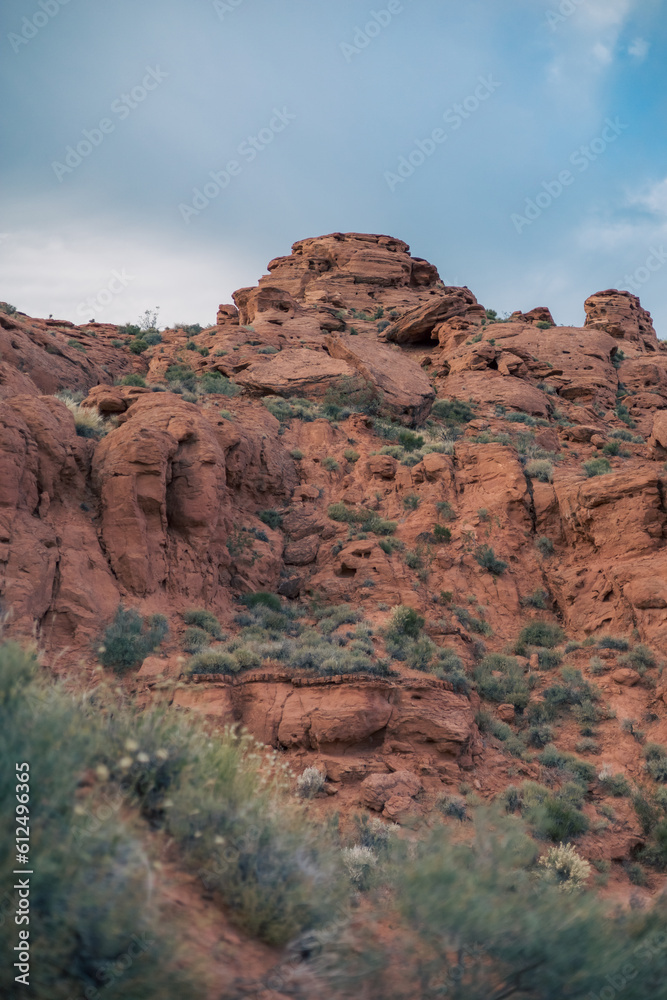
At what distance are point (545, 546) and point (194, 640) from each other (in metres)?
8.72

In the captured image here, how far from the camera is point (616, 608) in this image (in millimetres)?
13711

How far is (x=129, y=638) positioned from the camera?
10703mm

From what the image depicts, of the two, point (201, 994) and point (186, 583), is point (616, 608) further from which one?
point (201, 994)

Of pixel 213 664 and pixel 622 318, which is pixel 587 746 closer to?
pixel 213 664

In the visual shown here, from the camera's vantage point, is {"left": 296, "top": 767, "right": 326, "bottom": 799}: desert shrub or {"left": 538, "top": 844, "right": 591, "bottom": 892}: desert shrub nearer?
{"left": 538, "top": 844, "right": 591, "bottom": 892}: desert shrub

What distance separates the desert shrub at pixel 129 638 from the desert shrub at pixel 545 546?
899 centimetres

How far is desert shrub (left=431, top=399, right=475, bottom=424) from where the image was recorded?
25.2 metres

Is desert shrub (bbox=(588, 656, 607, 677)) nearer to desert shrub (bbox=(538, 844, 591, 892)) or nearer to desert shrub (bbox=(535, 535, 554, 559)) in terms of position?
desert shrub (bbox=(535, 535, 554, 559))

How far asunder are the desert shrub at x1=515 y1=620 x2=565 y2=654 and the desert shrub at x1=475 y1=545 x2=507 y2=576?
1550mm

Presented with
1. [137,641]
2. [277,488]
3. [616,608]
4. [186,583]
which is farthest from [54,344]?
[616,608]

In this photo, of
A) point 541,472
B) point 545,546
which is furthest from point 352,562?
point 541,472

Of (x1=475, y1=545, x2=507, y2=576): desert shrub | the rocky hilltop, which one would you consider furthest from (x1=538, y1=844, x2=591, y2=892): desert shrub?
(x1=475, y1=545, x2=507, y2=576): desert shrub

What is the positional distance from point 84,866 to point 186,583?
9.98 metres

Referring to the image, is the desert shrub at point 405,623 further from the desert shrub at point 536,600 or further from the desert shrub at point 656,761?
the desert shrub at point 656,761
